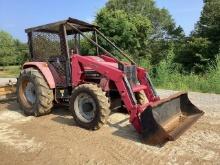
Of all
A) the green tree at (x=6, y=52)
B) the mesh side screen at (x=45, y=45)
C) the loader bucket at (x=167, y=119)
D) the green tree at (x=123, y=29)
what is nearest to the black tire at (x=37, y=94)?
the mesh side screen at (x=45, y=45)

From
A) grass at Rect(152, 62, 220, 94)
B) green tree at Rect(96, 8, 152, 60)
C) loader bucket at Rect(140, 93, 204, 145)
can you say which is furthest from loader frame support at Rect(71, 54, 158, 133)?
green tree at Rect(96, 8, 152, 60)

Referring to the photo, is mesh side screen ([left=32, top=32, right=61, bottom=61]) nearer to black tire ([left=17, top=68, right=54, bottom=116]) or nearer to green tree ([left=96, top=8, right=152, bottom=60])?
black tire ([left=17, top=68, right=54, bottom=116])

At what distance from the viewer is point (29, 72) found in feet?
27.7

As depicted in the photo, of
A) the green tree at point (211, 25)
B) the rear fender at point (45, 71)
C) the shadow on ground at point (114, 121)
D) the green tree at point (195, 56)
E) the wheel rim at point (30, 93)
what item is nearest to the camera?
the shadow on ground at point (114, 121)

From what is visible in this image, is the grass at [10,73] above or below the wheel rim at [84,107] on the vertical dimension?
above

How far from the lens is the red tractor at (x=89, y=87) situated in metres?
6.51

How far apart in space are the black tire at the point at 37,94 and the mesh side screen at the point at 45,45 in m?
0.54

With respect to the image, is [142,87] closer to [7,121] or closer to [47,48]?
[47,48]

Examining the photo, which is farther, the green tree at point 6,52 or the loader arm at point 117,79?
the green tree at point 6,52

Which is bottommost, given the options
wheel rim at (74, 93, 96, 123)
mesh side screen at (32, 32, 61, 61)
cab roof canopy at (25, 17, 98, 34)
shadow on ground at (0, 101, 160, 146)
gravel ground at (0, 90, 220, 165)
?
gravel ground at (0, 90, 220, 165)

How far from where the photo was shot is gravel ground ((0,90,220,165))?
5.39m

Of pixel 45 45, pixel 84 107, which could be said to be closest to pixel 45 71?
pixel 45 45

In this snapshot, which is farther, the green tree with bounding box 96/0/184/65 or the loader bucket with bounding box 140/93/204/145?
the green tree with bounding box 96/0/184/65

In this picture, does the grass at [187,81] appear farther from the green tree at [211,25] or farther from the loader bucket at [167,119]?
the green tree at [211,25]
